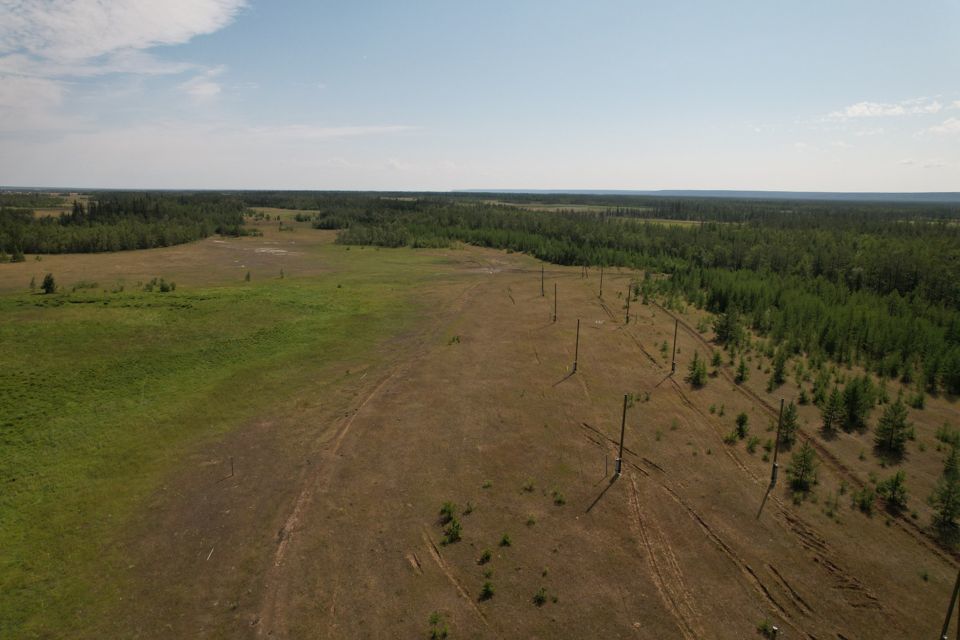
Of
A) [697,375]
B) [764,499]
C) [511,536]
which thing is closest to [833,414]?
[697,375]

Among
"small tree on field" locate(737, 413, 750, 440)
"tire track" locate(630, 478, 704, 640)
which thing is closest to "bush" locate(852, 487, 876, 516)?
"small tree on field" locate(737, 413, 750, 440)

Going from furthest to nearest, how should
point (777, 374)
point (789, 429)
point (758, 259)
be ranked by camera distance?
point (758, 259), point (777, 374), point (789, 429)

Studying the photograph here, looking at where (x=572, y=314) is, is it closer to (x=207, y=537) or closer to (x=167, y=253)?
(x=207, y=537)

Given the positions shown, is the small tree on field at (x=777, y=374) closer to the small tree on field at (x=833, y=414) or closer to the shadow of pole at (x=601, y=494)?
the small tree on field at (x=833, y=414)

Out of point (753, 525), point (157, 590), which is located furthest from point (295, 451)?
point (753, 525)

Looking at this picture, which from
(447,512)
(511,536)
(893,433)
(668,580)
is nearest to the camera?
(668,580)

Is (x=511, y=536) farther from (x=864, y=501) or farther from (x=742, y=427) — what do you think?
(x=742, y=427)

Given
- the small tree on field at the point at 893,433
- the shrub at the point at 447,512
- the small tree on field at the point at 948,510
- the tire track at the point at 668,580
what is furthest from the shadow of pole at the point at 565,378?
the small tree on field at the point at 948,510
